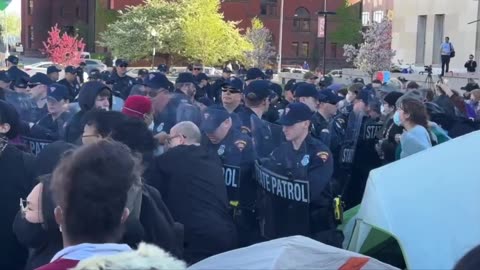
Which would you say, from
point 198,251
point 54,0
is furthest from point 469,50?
point 198,251

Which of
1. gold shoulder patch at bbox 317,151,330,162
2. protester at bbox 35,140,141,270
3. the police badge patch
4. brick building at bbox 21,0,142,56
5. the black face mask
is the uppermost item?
brick building at bbox 21,0,142,56

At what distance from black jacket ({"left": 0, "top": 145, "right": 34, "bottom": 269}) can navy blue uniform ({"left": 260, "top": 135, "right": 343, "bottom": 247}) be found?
197cm

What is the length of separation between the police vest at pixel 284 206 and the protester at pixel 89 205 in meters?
3.20

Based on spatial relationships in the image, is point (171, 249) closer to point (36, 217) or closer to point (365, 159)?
point (36, 217)

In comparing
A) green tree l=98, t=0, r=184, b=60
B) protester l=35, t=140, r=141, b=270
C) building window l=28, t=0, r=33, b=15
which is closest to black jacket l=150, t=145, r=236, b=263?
protester l=35, t=140, r=141, b=270

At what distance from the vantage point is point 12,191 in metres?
5.01

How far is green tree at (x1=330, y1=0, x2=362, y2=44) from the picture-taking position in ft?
264

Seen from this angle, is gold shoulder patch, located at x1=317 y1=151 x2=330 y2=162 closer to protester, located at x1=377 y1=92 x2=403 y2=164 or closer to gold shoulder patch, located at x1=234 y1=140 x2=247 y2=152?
gold shoulder patch, located at x1=234 y1=140 x2=247 y2=152

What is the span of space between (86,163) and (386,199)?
175 cm

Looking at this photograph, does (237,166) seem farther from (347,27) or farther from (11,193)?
(347,27)

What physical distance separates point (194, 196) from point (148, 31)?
55290 millimetres

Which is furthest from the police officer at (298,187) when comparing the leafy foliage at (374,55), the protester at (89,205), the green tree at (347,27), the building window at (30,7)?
the building window at (30,7)

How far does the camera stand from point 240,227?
22.0ft

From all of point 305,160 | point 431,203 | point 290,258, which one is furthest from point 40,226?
point 305,160
